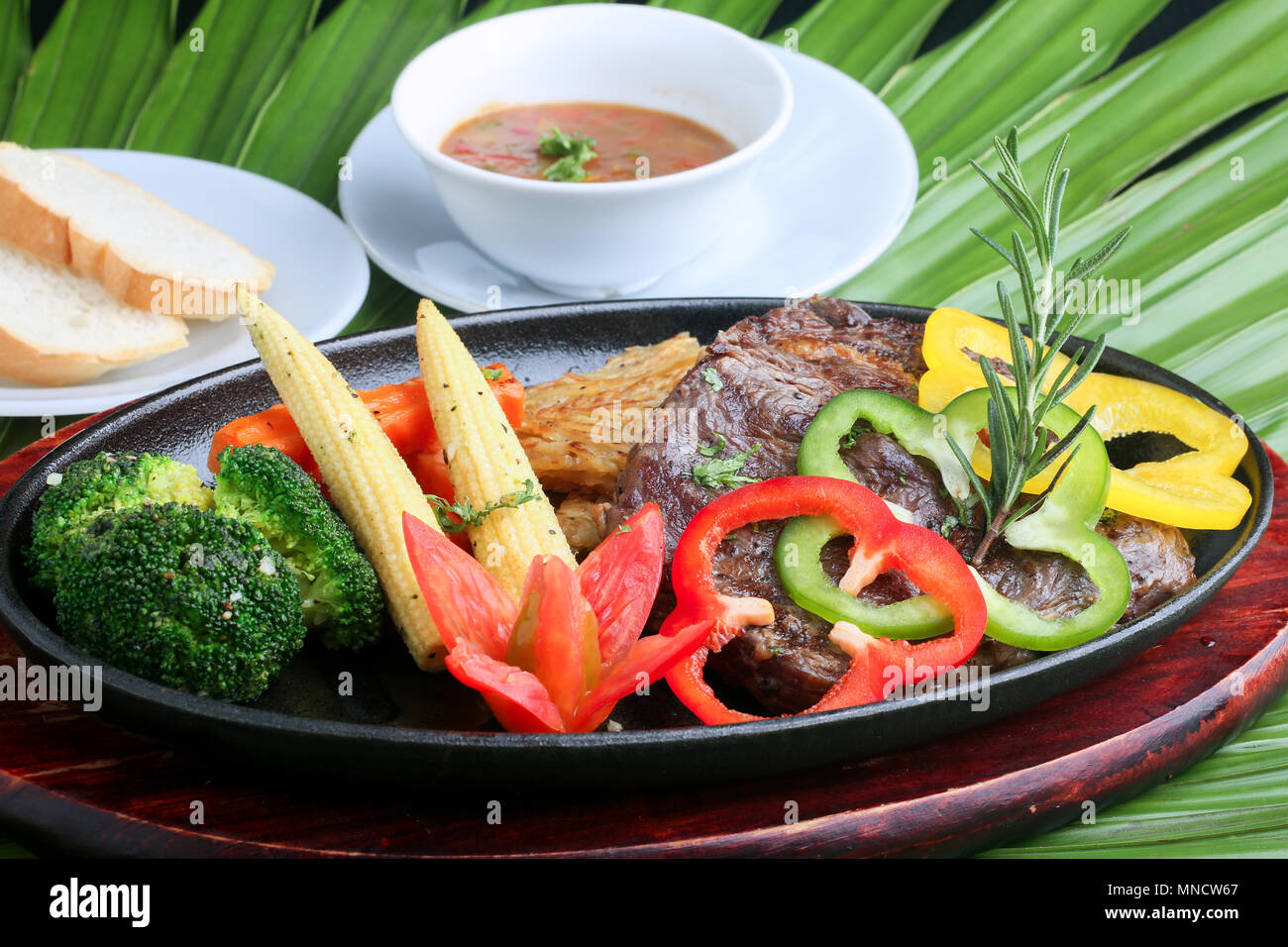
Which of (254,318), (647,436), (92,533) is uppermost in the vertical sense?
(254,318)

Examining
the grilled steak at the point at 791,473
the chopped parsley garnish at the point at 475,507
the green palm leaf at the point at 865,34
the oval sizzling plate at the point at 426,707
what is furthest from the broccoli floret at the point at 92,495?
the green palm leaf at the point at 865,34

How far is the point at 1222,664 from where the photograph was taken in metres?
3.42

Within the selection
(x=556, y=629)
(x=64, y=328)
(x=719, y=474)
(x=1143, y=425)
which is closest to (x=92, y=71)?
(x=64, y=328)

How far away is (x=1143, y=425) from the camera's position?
397 centimetres

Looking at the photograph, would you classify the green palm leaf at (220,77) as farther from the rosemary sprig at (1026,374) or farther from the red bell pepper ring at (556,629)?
the rosemary sprig at (1026,374)

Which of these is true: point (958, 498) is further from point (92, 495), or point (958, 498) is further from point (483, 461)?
point (92, 495)

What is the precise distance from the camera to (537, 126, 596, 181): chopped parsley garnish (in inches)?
210

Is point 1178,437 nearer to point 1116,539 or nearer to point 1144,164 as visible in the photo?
point 1116,539

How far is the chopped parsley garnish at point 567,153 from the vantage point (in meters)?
5.32

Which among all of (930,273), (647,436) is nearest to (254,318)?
(647,436)

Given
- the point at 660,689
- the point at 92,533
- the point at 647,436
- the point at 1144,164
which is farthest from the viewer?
the point at 1144,164

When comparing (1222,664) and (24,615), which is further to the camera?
(1222,664)
